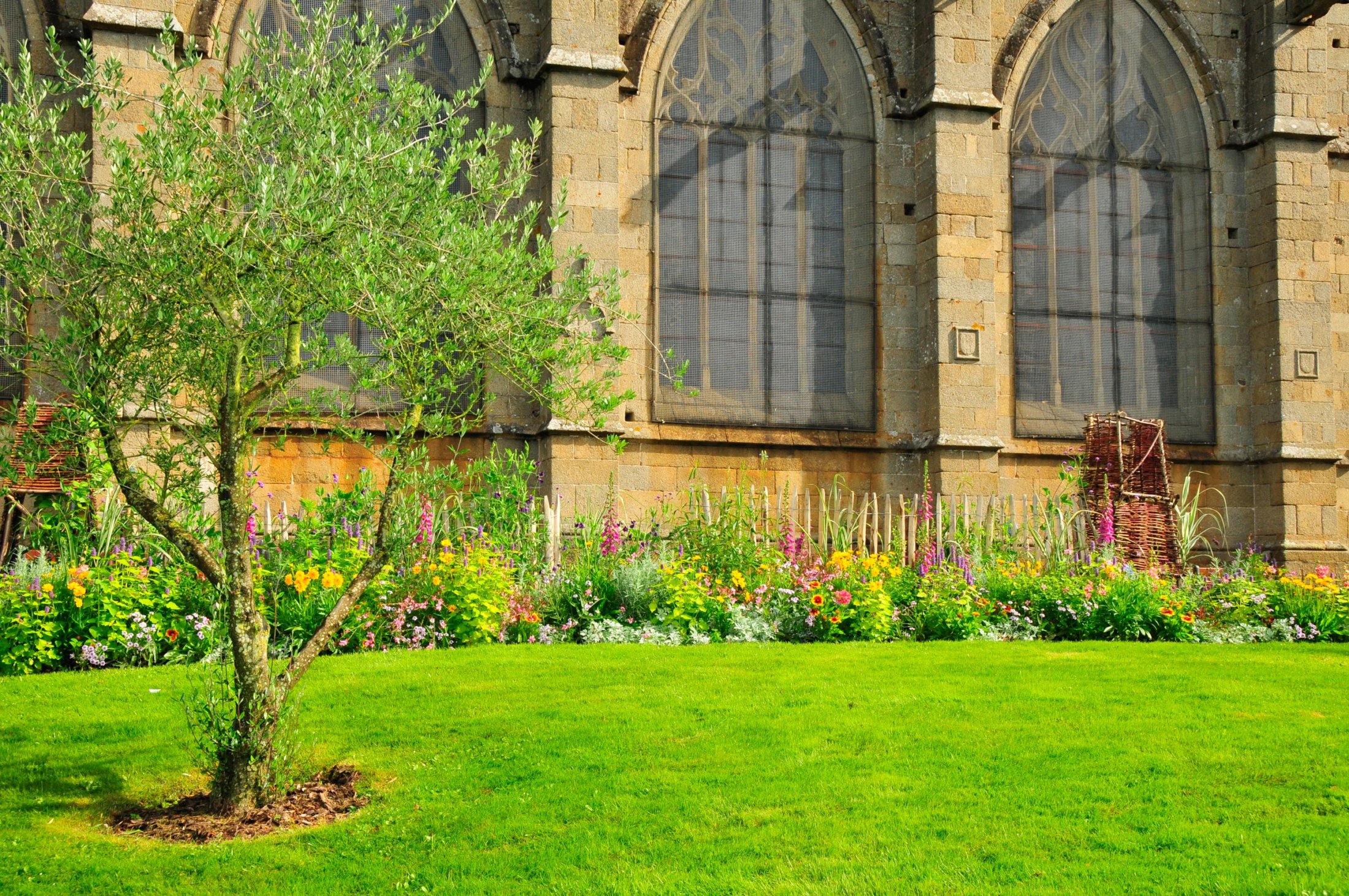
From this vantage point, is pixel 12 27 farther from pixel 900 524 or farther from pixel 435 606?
pixel 900 524

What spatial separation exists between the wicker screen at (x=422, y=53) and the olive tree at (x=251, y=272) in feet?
24.2

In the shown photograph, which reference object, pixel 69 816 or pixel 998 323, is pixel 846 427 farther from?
pixel 69 816

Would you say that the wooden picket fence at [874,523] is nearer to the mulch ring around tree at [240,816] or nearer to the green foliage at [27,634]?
the green foliage at [27,634]

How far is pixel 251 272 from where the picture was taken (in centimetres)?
545

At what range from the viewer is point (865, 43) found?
15.0m

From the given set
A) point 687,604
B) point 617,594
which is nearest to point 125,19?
point 617,594

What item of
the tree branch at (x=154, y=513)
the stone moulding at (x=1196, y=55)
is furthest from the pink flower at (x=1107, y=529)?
the tree branch at (x=154, y=513)

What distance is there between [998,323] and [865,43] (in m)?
3.65

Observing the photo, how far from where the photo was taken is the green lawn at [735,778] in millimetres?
4984

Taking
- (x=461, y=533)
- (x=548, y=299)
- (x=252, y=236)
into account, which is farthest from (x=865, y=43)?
(x=252, y=236)

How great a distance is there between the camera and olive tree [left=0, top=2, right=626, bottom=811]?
5.29 m

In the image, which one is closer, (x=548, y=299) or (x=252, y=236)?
(x=252, y=236)

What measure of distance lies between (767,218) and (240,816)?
414 inches

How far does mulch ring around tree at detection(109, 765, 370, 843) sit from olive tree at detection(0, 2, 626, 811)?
0.41 feet
